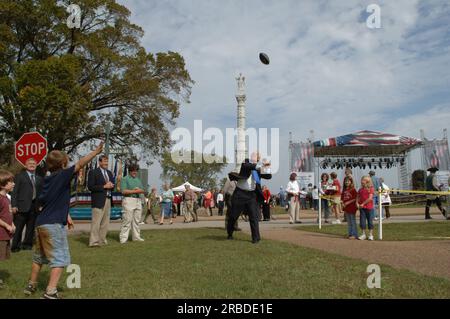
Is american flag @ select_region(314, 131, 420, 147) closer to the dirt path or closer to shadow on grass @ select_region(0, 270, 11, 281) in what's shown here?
the dirt path

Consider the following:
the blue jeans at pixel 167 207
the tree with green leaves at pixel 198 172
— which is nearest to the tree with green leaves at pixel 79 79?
the blue jeans at pixel 167 207

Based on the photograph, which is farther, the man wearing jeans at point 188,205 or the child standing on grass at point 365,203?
the man wearing jeans at point 188,205

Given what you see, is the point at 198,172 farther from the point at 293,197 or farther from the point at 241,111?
the point at 293,197

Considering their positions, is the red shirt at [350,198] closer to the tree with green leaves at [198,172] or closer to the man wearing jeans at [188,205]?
the man wearing jeans at [188,205]

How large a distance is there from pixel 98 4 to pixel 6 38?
18.3 ft

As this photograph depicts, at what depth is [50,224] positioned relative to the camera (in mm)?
4824

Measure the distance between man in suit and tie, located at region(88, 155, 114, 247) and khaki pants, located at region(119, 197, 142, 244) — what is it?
429mm

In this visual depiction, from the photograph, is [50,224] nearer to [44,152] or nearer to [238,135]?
[44,152]

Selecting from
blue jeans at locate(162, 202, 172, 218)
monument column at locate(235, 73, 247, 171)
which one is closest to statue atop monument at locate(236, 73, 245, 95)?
monument column at locate(235, 73, 247, 171)

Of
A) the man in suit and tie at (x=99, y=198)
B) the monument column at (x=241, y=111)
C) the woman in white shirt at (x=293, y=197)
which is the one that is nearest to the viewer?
the man in suit and tie at (x=99, y=198)

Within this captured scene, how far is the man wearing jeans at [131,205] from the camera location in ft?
32.5

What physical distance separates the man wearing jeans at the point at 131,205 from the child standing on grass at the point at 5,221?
4.27m

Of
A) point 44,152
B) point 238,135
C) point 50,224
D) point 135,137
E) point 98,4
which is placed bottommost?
point 50,224
